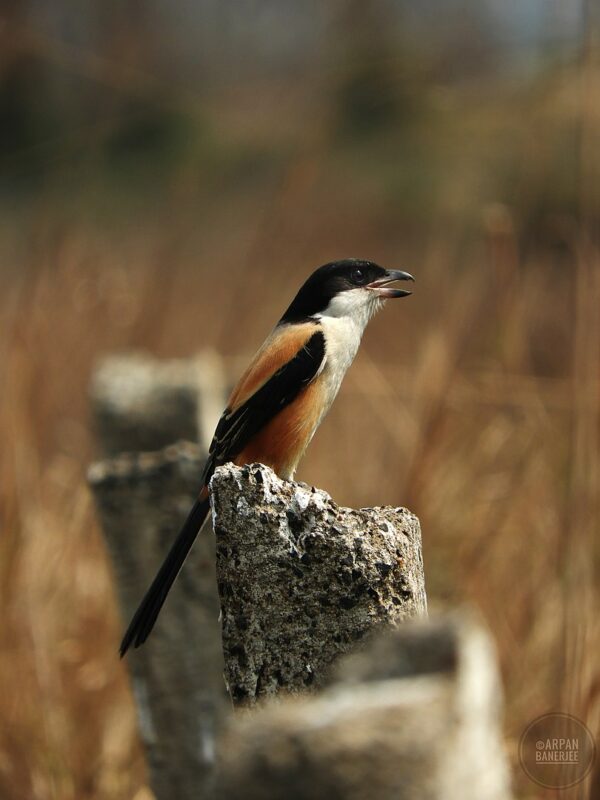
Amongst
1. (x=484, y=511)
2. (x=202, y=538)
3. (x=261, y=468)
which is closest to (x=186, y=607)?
(x=202, y=538)

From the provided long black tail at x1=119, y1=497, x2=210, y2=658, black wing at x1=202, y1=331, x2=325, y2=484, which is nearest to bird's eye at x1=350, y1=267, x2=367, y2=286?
black wing at x1=202, y1=331, x2=325, y2=484

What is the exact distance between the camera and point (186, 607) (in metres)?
2.34

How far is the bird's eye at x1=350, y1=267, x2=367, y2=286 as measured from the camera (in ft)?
9.48

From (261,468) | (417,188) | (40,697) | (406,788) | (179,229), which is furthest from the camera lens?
(417,188)

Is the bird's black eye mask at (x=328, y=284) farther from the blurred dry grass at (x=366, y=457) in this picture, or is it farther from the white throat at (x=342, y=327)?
the blurred dry grass at (x=366, y=457)

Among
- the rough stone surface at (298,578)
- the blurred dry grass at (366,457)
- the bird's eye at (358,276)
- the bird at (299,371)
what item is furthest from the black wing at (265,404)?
the rough stone surface at (298,578)

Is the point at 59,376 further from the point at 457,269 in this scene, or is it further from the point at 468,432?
the point at 457,269

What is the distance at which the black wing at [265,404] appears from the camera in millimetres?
2463

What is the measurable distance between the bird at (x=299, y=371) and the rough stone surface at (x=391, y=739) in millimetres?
1612

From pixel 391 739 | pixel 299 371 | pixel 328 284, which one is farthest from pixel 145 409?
pixel 391 739

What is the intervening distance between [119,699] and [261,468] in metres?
2.29

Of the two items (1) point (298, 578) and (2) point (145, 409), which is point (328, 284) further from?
(1) point (298, 578)

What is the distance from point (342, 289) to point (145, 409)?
27.2 inches

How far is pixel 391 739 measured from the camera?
63cm
